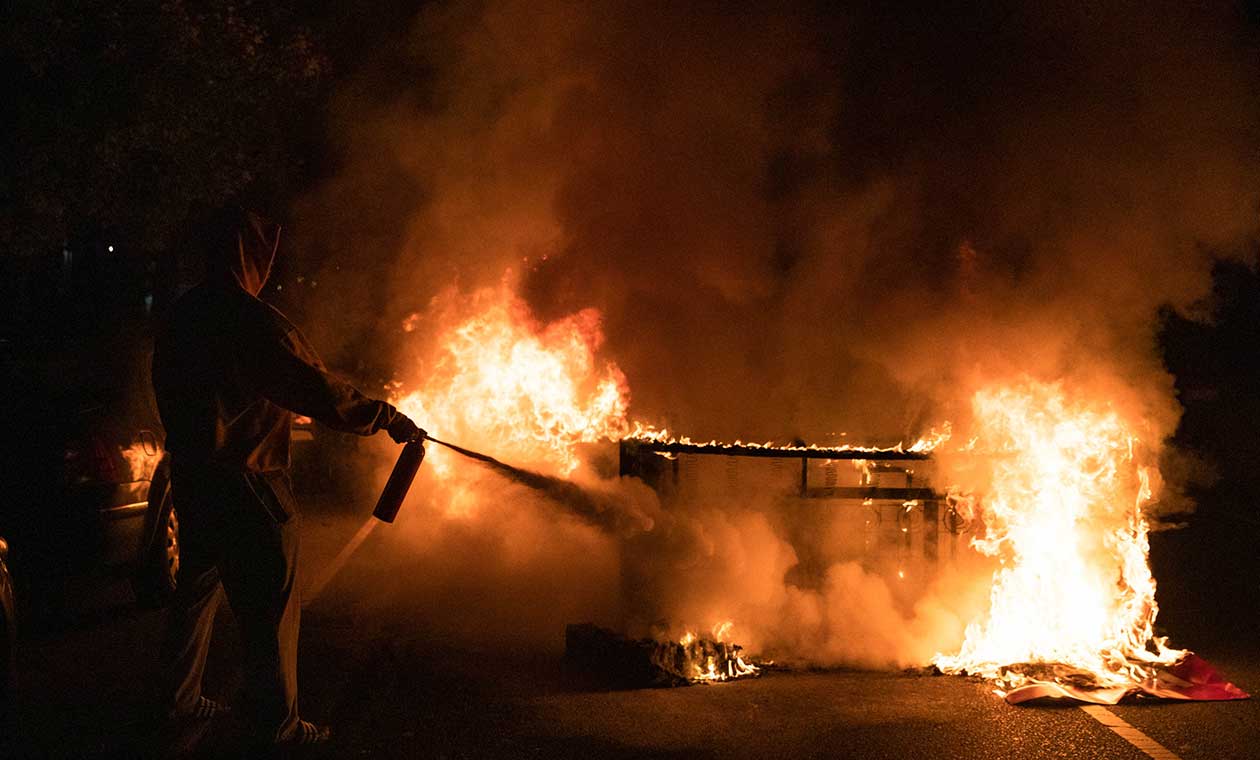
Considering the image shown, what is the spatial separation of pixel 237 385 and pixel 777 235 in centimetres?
617

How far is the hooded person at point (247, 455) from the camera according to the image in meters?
4.38

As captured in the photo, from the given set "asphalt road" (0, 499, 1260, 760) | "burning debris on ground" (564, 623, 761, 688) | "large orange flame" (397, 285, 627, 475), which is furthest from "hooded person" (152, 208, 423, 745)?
"large orange flame" (397, 285, 627, 475)

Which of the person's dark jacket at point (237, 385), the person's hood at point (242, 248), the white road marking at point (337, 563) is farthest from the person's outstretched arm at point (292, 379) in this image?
the white road marking at point (337, 563)

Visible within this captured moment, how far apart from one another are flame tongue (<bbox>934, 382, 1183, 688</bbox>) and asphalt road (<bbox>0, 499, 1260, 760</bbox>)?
0.49 m

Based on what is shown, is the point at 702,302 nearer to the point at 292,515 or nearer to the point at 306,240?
the point at 292,515

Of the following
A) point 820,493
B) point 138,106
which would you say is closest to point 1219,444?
point 820,493

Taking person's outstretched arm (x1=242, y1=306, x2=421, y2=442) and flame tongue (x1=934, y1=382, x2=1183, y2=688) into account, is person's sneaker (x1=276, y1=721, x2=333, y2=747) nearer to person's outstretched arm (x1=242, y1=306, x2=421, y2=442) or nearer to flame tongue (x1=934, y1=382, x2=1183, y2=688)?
person's outstretched arm (x1=242, y1=306, x2=421, y2=442)

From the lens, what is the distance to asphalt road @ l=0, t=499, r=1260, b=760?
4711 mm

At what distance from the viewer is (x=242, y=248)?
4652 mm

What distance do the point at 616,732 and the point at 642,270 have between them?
236 inches

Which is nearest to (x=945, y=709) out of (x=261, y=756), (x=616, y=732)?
(x=616, y=732)

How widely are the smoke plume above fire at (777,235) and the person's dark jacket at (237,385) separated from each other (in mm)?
2214

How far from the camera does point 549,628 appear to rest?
6688 millimetres

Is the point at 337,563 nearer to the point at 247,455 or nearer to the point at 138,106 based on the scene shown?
the point at 247,455
